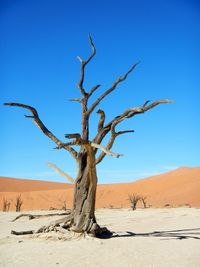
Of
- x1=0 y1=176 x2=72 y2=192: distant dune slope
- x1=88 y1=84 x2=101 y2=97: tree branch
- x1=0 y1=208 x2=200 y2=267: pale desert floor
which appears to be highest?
x1=0 y1=176 x2=72 y2=192: distant dune slope

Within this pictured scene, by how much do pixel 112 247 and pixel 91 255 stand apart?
92cm

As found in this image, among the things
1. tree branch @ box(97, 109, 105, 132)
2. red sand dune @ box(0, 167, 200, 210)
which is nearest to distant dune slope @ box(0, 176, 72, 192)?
red sand dune @ box(0, 167, 200, 210)

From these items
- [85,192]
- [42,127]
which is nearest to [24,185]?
[42,127]

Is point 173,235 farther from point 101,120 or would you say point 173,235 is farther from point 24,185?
point 24,185

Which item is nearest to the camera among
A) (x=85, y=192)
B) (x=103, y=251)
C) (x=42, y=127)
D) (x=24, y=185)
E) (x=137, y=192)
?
(x=103, y=251)

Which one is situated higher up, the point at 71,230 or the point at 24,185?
the point at 24,185

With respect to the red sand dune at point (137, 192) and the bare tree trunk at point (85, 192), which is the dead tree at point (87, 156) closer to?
the bare tree trunk at point (85, 192)

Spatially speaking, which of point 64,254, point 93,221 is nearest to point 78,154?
point 93,221

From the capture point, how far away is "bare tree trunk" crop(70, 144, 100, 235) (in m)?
9.69

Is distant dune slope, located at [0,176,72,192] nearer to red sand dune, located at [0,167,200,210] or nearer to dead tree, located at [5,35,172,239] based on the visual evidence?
red sand dune, located at [0,167,200,210]

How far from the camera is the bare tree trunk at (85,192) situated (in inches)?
381

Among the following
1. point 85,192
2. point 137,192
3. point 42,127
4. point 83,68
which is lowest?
point 85,192

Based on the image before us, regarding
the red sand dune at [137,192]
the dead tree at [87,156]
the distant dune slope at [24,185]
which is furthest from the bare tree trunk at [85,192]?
the distant dune slope at [24,185]

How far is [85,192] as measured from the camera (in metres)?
9.81
